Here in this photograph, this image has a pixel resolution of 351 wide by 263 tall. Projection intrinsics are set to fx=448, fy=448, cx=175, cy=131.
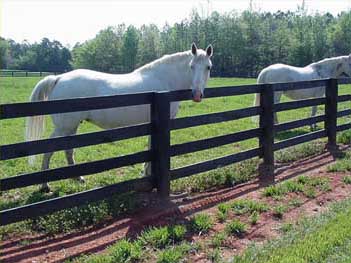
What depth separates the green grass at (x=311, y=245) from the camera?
3.86m

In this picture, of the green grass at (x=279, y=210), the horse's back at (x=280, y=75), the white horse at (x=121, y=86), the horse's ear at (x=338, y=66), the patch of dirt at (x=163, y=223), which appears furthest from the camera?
the horse's ear at (x=338, y=66)

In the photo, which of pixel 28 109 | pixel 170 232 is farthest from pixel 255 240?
pixel 28 109

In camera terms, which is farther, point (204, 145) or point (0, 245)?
point (204, 145)

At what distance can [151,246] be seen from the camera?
4.14 m

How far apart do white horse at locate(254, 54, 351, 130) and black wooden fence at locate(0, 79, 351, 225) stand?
4185 mm

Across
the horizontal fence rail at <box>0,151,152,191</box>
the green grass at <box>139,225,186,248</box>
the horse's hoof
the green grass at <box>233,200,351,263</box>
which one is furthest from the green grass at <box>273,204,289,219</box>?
the horse's hoof

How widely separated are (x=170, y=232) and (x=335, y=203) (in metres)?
2.38

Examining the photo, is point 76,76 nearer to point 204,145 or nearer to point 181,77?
A: point 181,77

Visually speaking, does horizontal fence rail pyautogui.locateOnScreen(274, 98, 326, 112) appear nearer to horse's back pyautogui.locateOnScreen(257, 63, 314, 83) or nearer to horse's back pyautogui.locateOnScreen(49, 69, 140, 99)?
horse's back pyautogui.locateOnScreen(49, 69, 140, 99)

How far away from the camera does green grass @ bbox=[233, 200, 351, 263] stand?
12.7 feet

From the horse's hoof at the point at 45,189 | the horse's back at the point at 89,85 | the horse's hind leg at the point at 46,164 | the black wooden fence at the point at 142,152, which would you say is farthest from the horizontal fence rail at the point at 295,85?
the horse's hoof at the point at 45,189

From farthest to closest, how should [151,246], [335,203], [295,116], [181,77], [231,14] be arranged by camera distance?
1. [231,14]
2. [295,116]
3. [181,77]
4. [335,203]
5. [151,246]

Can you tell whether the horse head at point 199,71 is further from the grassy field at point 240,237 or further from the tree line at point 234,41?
the tree line at point 234,41

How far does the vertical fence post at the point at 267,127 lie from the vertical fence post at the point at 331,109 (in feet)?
7.63
